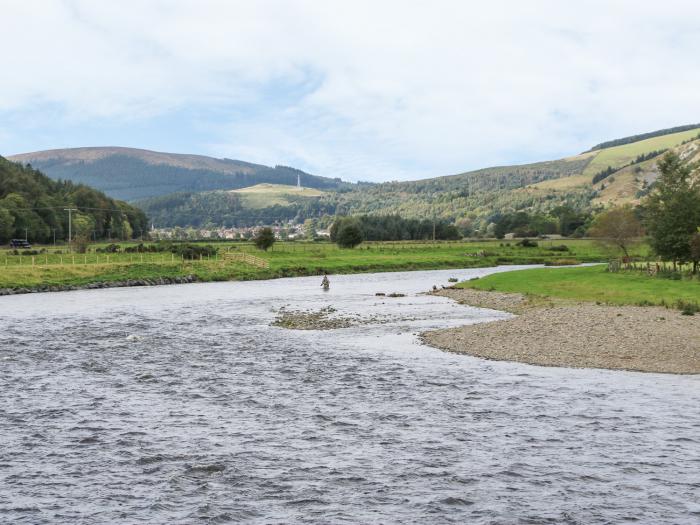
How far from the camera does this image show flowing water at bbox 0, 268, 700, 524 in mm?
18172

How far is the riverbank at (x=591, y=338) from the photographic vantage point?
36.5 m

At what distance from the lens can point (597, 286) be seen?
69938mm

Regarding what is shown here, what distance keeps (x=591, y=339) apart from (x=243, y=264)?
9331 cm

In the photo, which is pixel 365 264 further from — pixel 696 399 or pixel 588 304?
pixel 696 399

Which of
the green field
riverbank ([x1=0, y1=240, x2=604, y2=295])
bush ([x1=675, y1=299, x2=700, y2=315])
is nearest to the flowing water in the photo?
bush ([x1=675, y1=299, x2=700, y2=315])

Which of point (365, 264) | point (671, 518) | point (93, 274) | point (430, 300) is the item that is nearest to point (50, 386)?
point (671, 518)

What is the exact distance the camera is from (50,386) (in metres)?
32.0

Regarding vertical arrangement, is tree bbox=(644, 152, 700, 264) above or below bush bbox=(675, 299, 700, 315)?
above

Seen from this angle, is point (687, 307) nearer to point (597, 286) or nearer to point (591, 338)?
point (591, 338)

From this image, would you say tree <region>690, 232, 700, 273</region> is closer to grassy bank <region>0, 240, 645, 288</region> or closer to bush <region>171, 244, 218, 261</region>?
grassy bank <region>0, 240, 645, 288</region>

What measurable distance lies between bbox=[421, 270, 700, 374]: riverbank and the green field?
443cm

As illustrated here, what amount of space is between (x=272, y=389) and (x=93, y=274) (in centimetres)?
7978

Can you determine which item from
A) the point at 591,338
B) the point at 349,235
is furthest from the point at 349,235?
the point at 591,338

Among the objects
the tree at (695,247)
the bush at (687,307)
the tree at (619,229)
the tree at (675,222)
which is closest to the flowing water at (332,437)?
the bush at (687,307)
